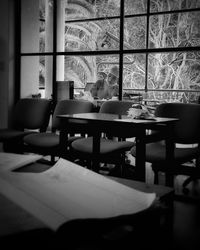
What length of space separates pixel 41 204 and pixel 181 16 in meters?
9.52

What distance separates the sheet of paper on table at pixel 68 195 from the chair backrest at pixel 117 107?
118 inches

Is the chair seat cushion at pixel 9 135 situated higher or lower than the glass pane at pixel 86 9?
lower

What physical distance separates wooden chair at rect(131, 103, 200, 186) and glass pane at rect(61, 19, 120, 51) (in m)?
6.67

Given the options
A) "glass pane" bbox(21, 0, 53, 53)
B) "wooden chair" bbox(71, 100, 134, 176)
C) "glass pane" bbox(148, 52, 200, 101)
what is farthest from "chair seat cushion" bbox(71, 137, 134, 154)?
"glass pane" bbox(148, 52, 200, 101)

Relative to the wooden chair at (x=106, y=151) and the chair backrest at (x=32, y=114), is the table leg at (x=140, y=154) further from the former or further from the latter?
the chair backrest at (x=32, y=114)

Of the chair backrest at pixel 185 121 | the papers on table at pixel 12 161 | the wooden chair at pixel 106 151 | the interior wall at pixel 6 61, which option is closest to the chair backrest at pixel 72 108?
the wooden chair at pixel 106 151

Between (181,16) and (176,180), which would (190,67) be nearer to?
(181,16)

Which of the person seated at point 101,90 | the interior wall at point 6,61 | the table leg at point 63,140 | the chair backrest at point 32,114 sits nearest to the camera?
the table leg at point 63,140

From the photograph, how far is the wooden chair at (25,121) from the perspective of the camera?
3.76m

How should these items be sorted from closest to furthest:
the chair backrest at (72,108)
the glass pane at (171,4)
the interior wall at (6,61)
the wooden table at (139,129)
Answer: the wooden table at (139,129)
the chair backrest at (72,108)
the interior wall at (6,61)
the glass pane at (171,4)

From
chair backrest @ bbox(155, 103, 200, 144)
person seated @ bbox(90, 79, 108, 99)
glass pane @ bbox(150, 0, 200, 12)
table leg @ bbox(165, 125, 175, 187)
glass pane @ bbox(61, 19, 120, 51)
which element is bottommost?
table leg @ bbox(165, 125, 175, 187)

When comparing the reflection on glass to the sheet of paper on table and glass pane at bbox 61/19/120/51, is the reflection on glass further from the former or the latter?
the sheet of paper on table

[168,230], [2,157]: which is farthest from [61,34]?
[168,230]

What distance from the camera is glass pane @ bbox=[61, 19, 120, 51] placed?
9820 mm
